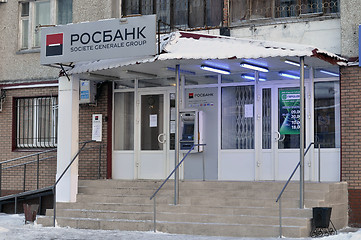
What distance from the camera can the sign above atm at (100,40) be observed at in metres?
12.9

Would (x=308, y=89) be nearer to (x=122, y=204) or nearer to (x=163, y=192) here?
(x=163, y=192)

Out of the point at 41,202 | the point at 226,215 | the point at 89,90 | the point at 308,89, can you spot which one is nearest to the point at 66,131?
the point at 89,90

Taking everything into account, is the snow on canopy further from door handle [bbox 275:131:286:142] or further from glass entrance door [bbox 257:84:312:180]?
door handle [bbox 275:131:286:142]

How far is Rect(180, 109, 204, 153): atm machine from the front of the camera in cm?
1516

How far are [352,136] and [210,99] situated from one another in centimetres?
359

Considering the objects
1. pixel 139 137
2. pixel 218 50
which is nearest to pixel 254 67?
pixel 218 50

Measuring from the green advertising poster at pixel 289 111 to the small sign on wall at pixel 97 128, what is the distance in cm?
465

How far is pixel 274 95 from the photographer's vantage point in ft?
48.2

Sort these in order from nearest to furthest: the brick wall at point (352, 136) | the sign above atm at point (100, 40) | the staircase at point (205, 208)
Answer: the staircase at point (205, 208), the sign above atm at point (100, 40), the brick wall at point (352, 136)

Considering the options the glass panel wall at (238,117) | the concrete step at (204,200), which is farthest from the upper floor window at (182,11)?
the concrete step at (204,200)

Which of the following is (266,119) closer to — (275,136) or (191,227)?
(275,136)

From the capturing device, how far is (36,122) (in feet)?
Answer: 58.0

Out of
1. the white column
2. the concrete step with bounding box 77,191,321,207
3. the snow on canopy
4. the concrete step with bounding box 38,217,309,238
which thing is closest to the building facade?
the snow on canopy

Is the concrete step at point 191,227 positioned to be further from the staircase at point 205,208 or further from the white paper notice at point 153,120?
the white paper notice at point 153,120
